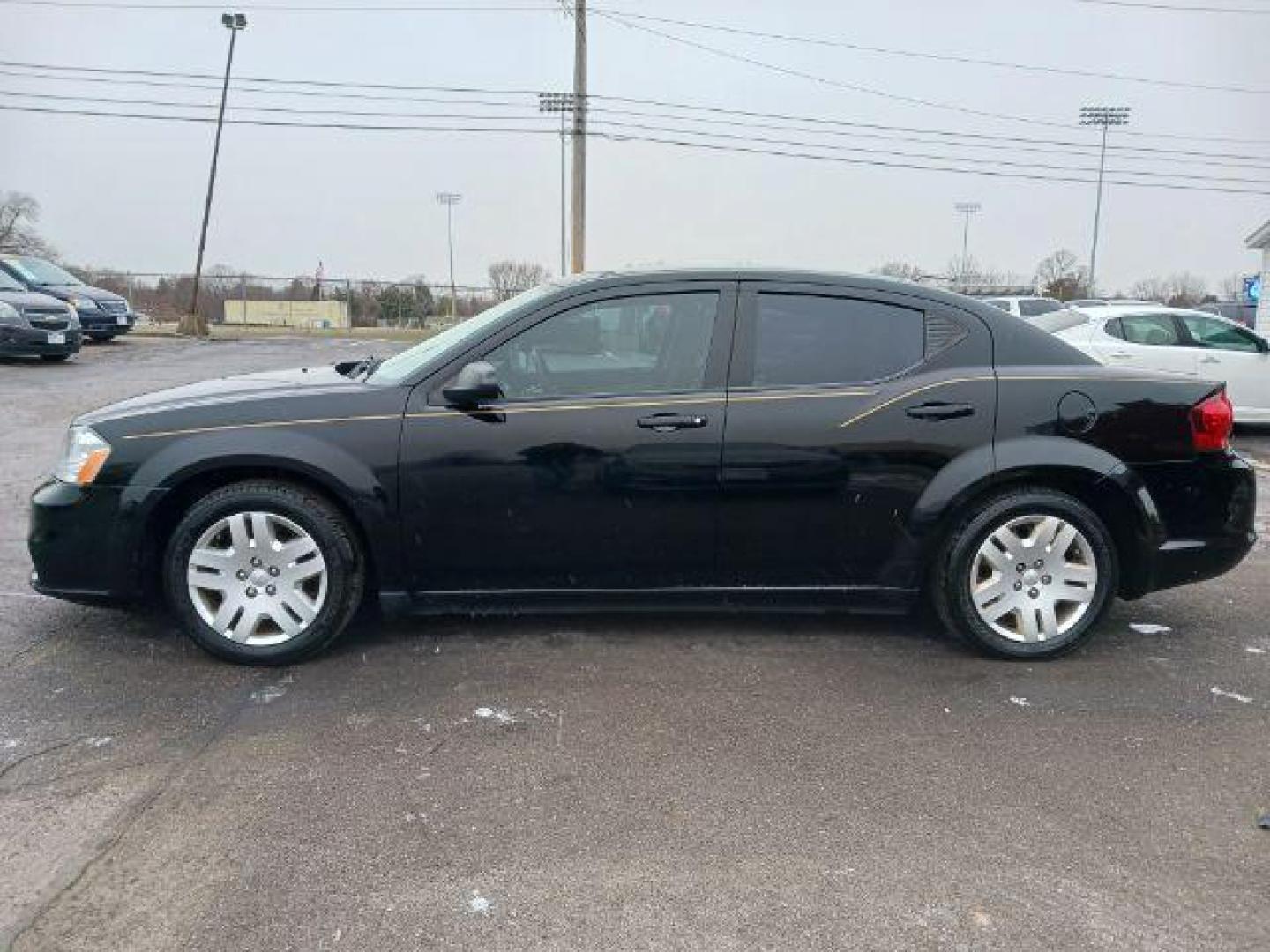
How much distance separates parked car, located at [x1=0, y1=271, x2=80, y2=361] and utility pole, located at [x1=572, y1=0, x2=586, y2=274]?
12.3 metres

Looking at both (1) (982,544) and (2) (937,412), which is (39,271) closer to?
(2) (937,412)

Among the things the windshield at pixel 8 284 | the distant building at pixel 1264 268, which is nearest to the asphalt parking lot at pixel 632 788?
the windshield at pixel 8 284

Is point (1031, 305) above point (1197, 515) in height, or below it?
above

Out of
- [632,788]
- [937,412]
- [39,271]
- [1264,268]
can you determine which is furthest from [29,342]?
[1264,268]

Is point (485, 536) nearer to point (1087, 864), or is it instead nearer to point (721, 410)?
point (721, 410)

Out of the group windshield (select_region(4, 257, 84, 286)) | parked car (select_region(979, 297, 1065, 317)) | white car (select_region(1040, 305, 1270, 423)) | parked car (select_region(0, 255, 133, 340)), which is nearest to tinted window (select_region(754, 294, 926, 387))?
white car (select_region(1040, 305, 1270, 423))

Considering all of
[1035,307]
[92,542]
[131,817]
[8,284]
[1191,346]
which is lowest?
[131,817]

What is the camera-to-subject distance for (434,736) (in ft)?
11.5

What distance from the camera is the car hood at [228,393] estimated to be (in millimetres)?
4133

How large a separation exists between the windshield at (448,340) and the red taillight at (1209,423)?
273cm

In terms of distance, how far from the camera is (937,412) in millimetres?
4164

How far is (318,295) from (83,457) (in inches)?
1584

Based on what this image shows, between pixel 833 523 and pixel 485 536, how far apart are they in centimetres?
139

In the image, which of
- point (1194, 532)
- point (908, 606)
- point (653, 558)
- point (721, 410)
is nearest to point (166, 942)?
point (653, 558)
